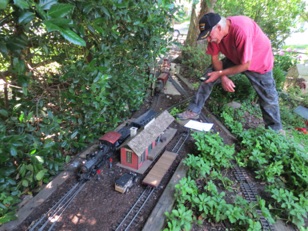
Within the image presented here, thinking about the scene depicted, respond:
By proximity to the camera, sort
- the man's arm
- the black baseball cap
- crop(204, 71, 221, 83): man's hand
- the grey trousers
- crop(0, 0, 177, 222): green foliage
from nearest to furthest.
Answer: crop(0, 0, 177, 222): green foliage → the black baseball cap → the man's arm → the grey trousers → crop(204, 71, 221, 83): man's hand

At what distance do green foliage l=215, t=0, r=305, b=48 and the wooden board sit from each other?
25.8 feet

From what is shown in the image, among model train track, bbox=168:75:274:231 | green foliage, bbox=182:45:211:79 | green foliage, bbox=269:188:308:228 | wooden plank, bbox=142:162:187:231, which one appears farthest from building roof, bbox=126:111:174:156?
green foliage, bbox=182:45:211:79

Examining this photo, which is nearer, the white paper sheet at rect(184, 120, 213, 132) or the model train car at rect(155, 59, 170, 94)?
the white paper sheet at rect(184, 120, 213, 132)

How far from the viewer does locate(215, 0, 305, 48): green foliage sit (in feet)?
28.4

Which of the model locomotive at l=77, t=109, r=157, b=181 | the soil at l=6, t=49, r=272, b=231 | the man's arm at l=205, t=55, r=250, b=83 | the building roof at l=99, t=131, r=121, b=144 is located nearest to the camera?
the soil at l=6, t=49, r=272, b=231

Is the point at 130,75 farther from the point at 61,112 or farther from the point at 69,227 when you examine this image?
the point at 69,227

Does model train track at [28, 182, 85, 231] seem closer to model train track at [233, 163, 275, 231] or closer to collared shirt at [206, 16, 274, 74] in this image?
model train track at [233, 163, 275, 231]

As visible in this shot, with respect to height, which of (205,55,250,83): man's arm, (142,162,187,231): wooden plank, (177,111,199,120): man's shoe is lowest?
(142,162,187,231): wooden plank

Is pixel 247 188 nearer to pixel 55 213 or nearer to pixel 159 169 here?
pixel 159 169

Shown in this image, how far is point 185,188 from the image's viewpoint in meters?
2.44

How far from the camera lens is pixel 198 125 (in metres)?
4.10

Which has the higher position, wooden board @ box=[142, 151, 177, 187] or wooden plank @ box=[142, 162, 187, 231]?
wooden board @ box=[142, 151, 177, 187]

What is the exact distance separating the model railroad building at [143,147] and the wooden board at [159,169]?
0.46ft

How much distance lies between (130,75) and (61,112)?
142cm
